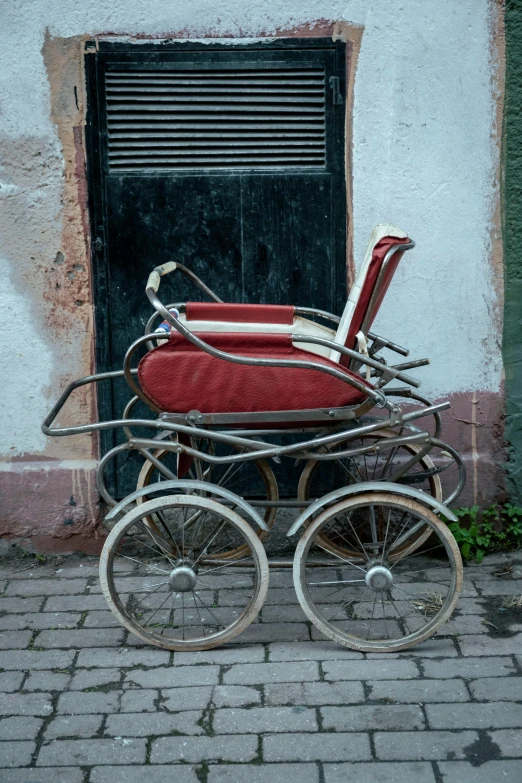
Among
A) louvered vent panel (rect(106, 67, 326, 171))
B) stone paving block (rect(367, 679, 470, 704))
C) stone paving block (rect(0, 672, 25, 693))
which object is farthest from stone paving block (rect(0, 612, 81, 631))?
louvered vent panel (rect(106, 67, 326, 171))

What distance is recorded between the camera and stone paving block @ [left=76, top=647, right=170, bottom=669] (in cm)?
419

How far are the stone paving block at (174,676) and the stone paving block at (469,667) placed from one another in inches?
35.3

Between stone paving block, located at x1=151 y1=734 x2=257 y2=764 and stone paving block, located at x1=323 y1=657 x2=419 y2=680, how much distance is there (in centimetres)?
57

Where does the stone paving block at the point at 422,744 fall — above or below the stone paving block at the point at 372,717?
below

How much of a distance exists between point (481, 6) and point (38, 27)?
7.29ft

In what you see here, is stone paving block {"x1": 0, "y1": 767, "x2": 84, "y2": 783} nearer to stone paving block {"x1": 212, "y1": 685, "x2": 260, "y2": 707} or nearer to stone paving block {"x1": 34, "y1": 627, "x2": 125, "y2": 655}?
stone paving block {"x1": 212, "y1": 685, "x2": 260, "y2": 707}

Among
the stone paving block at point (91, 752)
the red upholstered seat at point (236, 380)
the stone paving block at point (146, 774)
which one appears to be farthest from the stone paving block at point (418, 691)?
the red upholstered seat at point (236, 380)

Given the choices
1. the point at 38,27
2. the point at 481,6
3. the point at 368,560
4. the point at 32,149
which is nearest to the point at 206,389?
the point at 368,560

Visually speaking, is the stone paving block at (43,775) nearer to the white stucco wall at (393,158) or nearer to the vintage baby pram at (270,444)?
the vintage baby pram at (270,444)

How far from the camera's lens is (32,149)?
5.00 m

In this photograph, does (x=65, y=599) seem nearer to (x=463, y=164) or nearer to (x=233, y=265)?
(x=233, y=265)

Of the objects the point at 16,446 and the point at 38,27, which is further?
the point at 16,446

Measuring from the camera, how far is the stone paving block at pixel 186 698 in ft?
12.6

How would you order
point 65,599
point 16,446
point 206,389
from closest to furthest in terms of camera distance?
point 206,389 < point 65,599 < point 16,446
